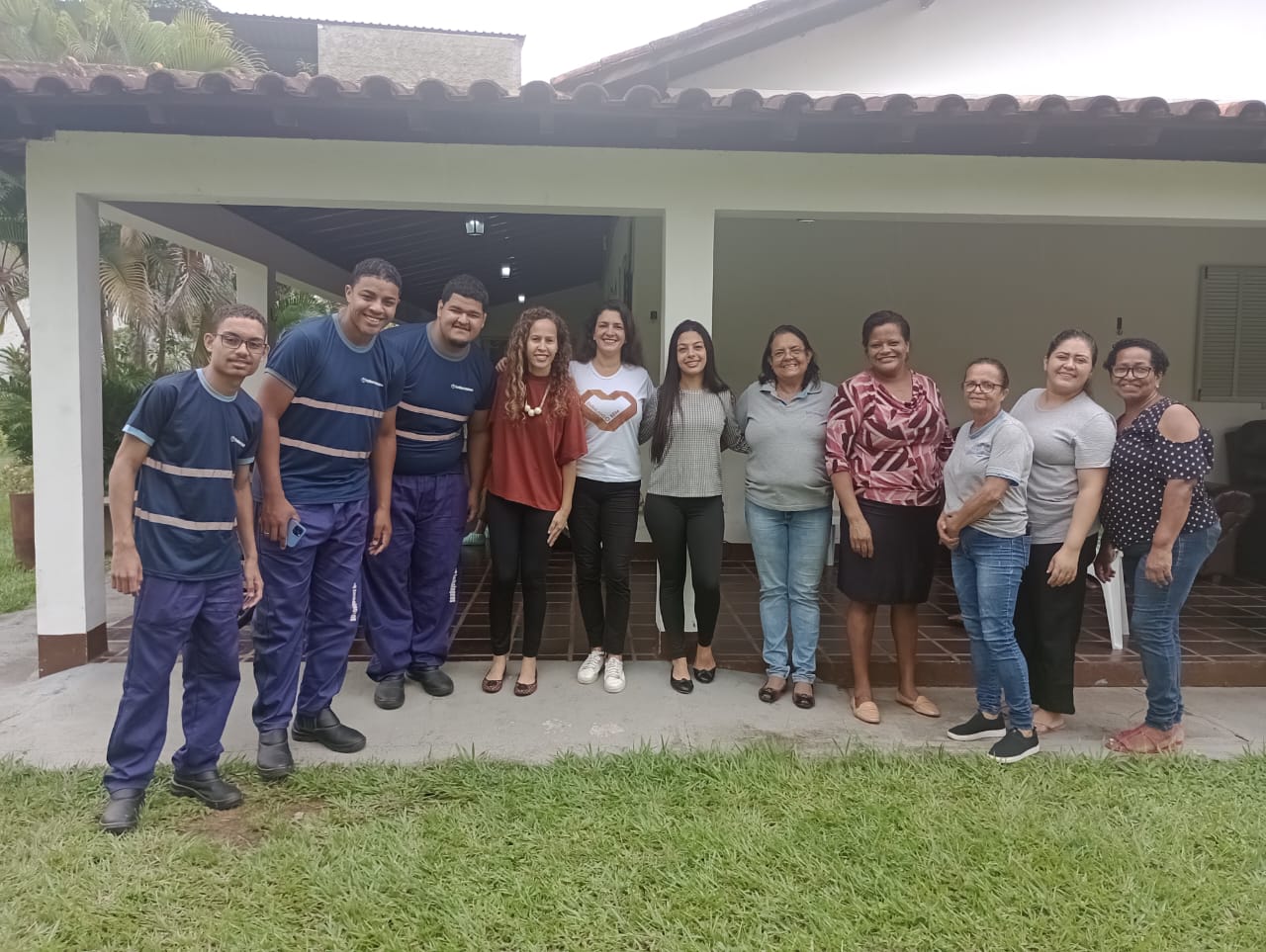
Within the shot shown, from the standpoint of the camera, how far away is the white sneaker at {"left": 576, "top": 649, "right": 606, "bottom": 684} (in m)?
3.85

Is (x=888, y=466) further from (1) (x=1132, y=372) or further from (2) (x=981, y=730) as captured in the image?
(2) (x=981, y=730)

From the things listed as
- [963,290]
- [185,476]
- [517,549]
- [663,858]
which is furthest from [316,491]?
[963,290]

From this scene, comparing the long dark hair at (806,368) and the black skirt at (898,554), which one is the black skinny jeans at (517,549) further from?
the black skirt at (898,554)

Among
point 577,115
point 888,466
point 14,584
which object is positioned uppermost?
point 577,115

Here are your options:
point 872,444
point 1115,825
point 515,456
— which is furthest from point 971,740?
point 515,456

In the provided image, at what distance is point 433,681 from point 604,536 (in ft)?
3.45

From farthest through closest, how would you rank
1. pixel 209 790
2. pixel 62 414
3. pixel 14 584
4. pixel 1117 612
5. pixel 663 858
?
1. pixel 14 584
2. pixel 1117 612
3. pixel 62 414
4. pixel 209 790
5. pixel 663 858

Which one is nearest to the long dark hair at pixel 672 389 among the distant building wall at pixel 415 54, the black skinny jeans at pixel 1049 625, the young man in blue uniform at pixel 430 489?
the young man in blue uniform at pixel 430 489

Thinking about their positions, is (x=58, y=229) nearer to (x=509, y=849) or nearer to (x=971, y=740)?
(x=509, y=849)

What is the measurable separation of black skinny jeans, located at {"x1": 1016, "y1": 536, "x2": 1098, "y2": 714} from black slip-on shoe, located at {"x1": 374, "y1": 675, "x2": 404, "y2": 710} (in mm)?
2727

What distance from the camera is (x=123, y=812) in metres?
2.60

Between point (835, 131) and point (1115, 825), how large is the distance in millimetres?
3117

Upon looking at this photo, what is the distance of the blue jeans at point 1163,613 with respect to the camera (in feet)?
10.2

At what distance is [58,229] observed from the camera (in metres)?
3.92
